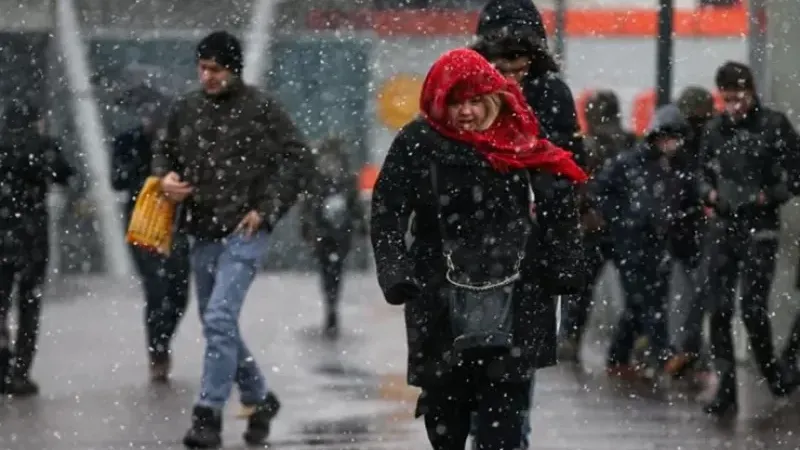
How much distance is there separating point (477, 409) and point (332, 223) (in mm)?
8363

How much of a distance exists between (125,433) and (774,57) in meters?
4.56

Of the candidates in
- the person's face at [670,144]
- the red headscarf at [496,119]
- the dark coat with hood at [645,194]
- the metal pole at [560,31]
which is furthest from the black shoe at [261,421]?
the metal pole at [560,31]

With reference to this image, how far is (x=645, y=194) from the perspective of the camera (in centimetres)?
1243

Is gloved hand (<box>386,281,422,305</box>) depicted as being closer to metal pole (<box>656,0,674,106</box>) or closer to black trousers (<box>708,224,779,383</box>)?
black trousers (<box>708,224,779,383</box>)

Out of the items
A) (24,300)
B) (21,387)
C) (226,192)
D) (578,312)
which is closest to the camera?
(226,192)

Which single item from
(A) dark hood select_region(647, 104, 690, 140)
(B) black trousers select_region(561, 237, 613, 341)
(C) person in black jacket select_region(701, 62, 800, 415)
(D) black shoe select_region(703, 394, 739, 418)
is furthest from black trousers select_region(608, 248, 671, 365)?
(D) black shoe select_region(703, 394, 739, 418)

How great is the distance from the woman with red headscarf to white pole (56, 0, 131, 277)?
46.2 ft

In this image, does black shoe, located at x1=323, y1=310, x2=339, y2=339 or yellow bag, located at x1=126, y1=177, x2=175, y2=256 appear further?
black shoe, located at x1=323, y1=310, x2=339, y2=339

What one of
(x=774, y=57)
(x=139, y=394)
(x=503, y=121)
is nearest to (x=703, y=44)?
(x=774, y=57)

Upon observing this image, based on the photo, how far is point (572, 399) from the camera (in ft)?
36.4

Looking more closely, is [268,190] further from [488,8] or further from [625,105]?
[625,105]

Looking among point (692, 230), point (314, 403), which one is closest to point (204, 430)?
point (314, 403)

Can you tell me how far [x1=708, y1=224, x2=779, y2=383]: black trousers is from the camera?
10.5 meters

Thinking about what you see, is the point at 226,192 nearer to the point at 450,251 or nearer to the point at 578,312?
the point at 450,251
